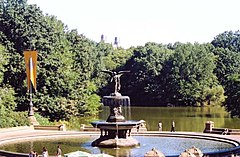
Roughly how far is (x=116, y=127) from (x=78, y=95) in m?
37.2

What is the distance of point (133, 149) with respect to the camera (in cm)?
3412

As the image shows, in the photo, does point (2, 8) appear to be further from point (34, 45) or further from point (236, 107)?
point (236, 107)

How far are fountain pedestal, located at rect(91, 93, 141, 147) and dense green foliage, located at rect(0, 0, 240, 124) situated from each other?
8.24 m

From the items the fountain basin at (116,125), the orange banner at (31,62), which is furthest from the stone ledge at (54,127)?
the fountain basin at (116,125)

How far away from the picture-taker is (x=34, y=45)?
2472 inches

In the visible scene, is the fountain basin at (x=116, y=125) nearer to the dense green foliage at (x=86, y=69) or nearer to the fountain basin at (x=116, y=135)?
the fountain basin at (x=116, y=135)

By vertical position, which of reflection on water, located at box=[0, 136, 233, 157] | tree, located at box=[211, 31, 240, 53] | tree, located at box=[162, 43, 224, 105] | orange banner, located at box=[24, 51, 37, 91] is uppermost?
tree, located at box=[211, 31, 240, 53]

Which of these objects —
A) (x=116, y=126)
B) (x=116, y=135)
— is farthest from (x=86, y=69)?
(x=116, y=126)

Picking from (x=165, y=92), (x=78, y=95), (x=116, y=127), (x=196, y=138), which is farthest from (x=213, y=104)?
(x=116, y=127)

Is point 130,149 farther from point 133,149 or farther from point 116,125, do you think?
point 116,125

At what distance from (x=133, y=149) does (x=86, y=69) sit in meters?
51.9

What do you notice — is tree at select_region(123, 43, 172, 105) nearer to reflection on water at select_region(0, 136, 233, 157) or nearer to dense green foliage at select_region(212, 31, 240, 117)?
dense green foliage at select_region(212, 31, 240, 117)

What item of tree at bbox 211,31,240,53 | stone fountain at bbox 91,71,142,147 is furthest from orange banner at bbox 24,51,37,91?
tree at bbox 211,31,240,53

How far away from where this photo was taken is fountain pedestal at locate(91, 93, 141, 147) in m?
34.8
